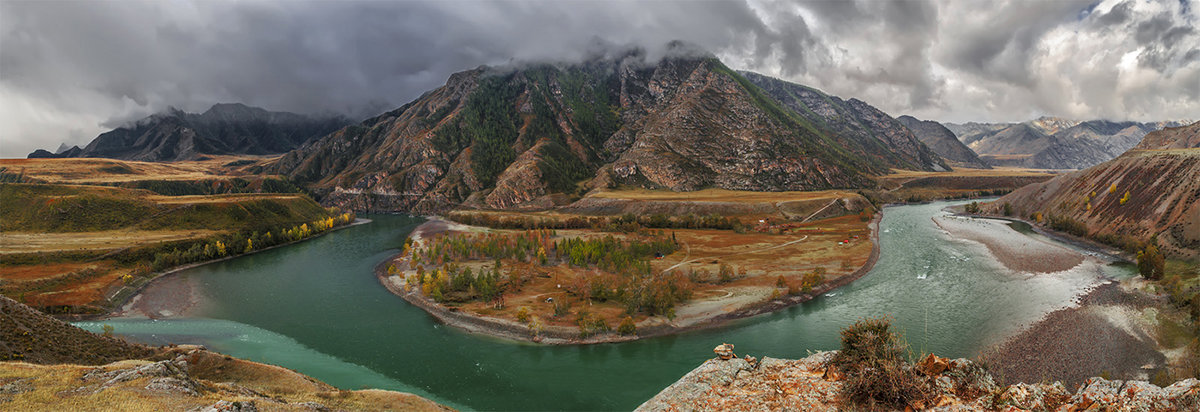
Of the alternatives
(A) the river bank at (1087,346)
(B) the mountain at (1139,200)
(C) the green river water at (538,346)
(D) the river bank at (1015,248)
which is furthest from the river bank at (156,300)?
(B) the mountain at (1139,200)

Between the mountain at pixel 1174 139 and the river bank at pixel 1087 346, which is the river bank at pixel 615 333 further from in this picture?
the mountain at pixel 1174 139

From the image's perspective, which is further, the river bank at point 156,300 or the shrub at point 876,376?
the river bank at point 156,300

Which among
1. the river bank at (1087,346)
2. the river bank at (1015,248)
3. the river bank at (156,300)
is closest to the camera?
the river bank at (1087,346)

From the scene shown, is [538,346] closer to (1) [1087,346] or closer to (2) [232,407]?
(2) [232,407]

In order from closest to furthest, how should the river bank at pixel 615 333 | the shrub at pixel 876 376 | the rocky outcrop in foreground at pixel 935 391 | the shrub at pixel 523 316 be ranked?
the rocky outcrop in foreground at pixel 935 391, the shrub at pixel 876 376, the river bank at pixel 615 333, the shrub at pixel 523 316

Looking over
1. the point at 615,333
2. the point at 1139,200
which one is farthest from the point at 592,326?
the point at 1139,200

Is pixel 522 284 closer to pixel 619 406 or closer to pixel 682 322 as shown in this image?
pixel 682 322

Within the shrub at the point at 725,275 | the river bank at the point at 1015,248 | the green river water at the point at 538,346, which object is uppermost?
the river bank at the point at 1015,248

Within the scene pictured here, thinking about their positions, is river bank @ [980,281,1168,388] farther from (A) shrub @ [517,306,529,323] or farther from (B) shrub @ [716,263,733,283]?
(A) shrub @ [517,306,529,323]
